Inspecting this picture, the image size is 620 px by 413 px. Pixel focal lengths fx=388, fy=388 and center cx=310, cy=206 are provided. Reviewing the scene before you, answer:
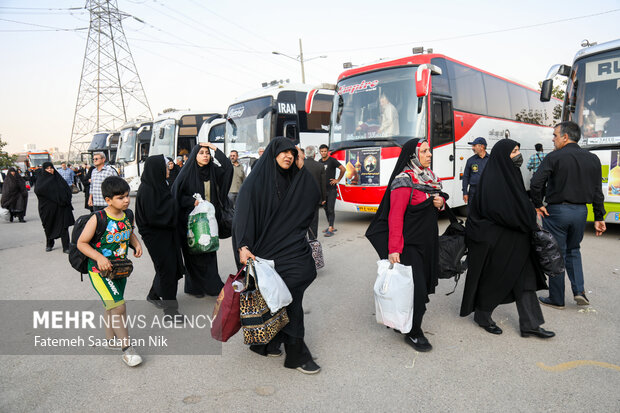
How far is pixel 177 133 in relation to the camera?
16.2 m

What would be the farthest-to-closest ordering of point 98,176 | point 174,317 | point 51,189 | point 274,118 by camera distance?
1. point 274,118
2. point 51,189
3. point 98,176
4. point 174,317

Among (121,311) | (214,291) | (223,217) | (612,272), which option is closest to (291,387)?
(121,311)

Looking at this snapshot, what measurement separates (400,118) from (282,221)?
5871 millimetres

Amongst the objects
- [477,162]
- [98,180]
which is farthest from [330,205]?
[98,180]

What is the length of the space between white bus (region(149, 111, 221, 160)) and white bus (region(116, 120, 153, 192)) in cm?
113

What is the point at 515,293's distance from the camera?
3.45 metres

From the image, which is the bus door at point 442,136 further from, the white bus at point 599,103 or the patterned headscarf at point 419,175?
the patterned headscarf at point 419,175

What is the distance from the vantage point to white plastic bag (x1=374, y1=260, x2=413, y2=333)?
10.1 ft

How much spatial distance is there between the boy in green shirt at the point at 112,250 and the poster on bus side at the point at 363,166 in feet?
19.2

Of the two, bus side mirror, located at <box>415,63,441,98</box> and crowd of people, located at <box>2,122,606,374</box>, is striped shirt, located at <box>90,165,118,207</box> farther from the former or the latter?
bus side mirror, located at <box>415,63,441,98</box>

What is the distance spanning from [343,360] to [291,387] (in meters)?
0.55

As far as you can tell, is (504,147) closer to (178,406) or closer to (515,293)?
(515,293)

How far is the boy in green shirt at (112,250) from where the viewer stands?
2.98 meters

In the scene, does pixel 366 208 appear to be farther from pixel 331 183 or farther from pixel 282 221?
pixel 282 221
